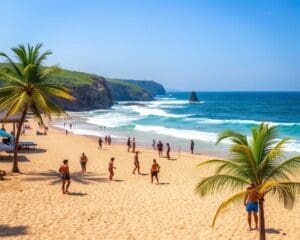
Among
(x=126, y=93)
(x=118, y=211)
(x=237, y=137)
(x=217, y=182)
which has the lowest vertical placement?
(x=118, y=211)

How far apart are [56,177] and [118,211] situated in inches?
244

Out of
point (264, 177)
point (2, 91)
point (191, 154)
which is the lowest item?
point (191, 154)

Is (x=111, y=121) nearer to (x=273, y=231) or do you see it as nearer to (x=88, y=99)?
(x=88, y=99)

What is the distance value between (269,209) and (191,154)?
646 inches

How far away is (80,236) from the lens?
10.7 metres

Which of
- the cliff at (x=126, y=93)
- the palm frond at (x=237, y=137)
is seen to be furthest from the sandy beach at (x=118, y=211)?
→ the cliff at (x=126, y=93)

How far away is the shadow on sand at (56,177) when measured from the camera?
17670mm

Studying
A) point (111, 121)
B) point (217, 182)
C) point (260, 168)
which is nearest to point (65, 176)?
point (217, 182)

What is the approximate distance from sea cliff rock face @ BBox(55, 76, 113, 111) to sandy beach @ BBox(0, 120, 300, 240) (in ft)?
246

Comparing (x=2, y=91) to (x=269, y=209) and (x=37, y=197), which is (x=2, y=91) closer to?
(x=37, y=197)

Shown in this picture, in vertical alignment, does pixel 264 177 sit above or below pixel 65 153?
above

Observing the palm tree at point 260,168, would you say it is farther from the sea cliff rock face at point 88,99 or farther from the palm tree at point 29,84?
the sea cliff rock face at point 88,99

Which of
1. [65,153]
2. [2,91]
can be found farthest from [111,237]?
[65,153]

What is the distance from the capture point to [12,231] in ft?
35.5
